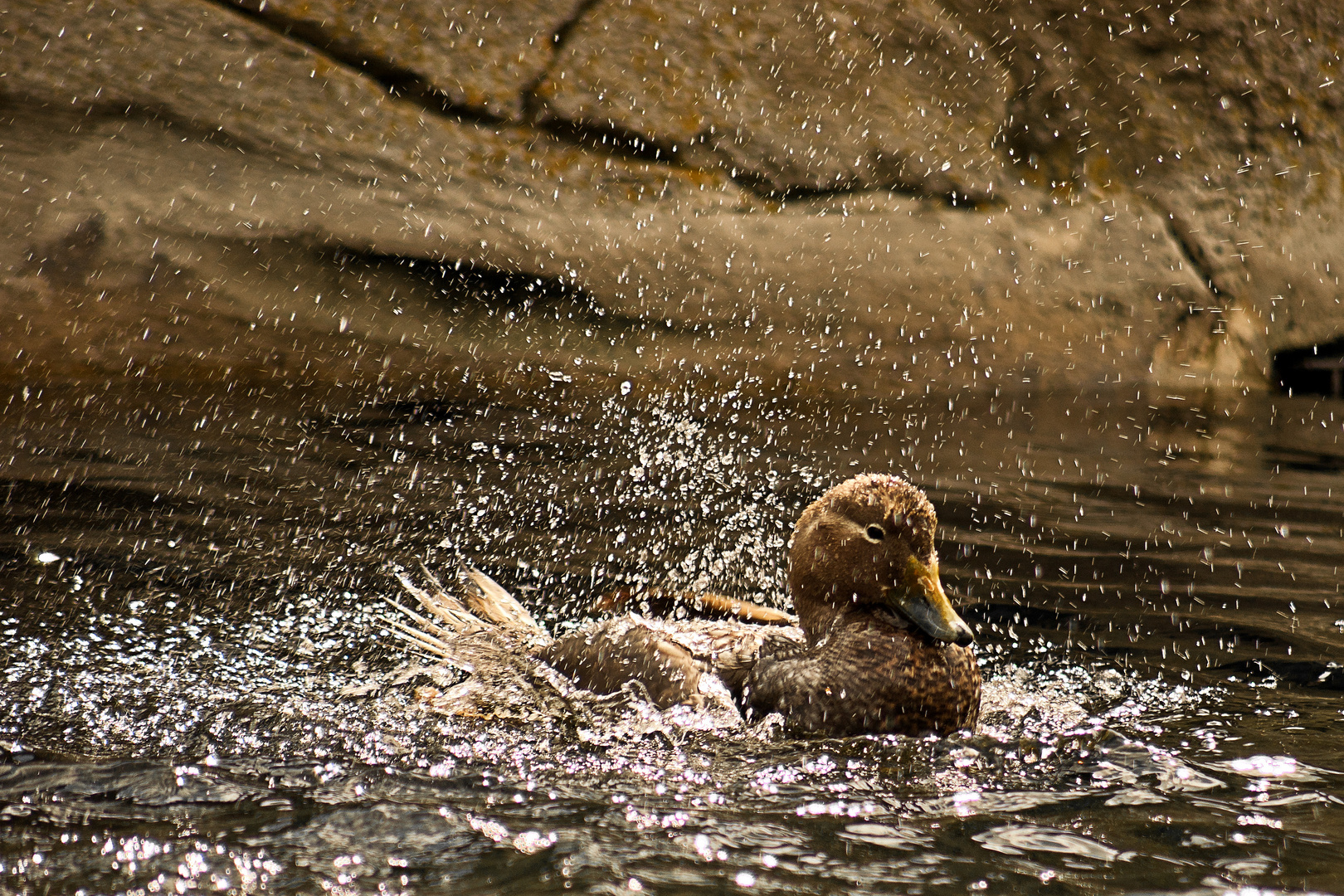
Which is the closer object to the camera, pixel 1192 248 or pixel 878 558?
pixel 878 558

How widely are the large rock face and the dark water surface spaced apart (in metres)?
0.91

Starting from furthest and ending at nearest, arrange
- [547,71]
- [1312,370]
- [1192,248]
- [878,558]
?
[1312,370]
[1192,248]
[547,71]
[878,558]

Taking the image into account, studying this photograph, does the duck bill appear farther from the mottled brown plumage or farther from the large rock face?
the large rock face

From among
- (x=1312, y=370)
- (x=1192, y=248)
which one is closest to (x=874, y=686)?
(x=1192, y=248)

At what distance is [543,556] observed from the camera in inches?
173

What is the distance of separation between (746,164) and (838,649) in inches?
201

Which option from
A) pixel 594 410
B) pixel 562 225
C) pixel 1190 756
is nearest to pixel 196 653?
pixel 1190 756

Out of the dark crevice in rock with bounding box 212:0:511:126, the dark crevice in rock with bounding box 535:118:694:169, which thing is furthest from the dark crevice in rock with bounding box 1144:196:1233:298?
the dark crevice in rock with bounding box 212:0:511:126

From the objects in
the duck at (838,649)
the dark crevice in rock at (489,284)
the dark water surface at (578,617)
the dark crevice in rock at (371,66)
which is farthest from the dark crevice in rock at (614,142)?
the duck at (838,649)

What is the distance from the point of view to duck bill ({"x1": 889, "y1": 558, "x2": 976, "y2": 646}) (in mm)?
2898

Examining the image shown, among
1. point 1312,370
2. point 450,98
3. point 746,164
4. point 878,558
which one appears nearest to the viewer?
point 878,558

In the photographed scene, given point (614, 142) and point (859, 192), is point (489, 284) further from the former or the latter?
point (859, 192)

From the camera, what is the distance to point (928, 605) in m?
2.97

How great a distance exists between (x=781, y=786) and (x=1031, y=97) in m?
6.70
